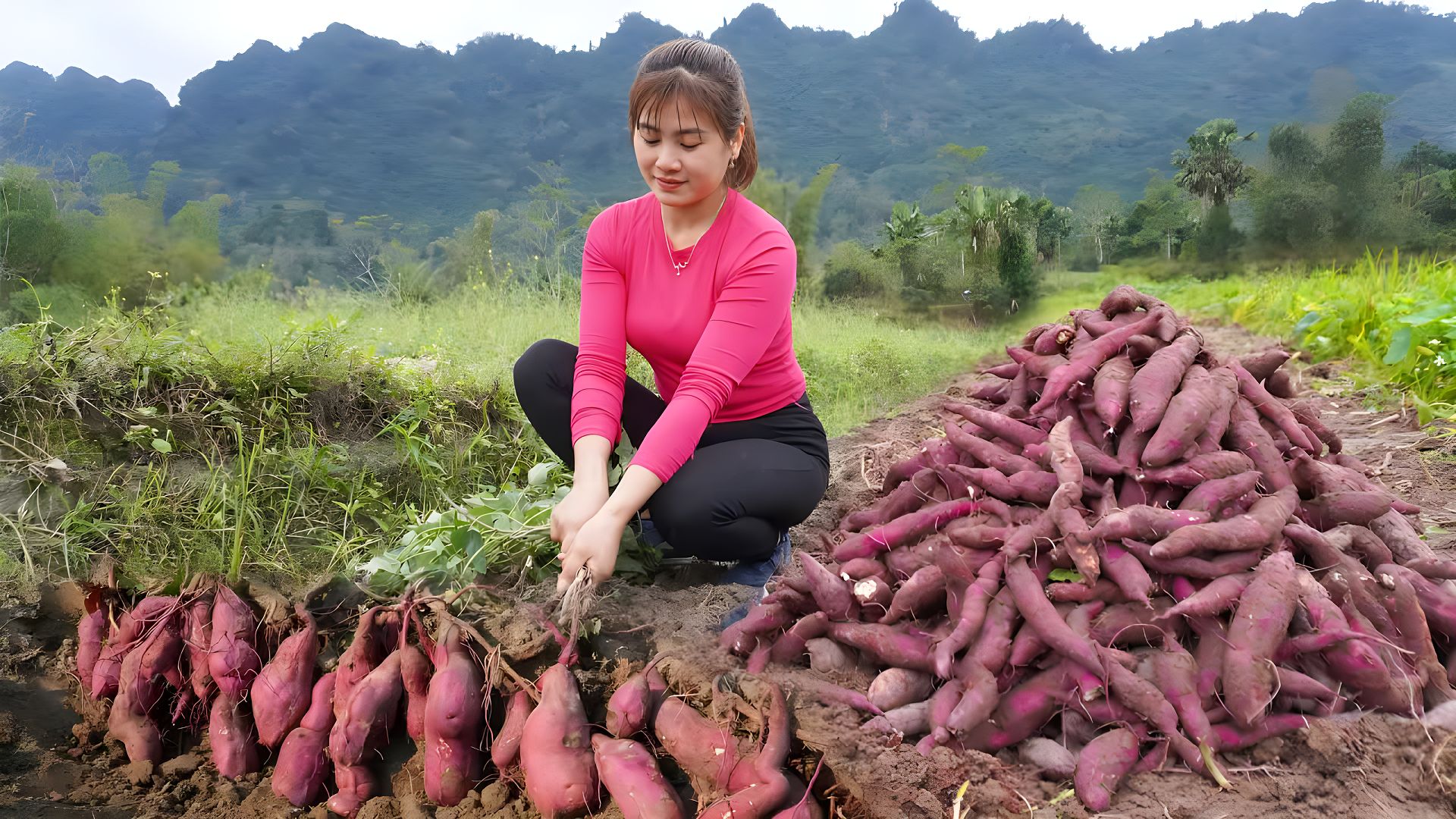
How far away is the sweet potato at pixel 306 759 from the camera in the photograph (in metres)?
1.60

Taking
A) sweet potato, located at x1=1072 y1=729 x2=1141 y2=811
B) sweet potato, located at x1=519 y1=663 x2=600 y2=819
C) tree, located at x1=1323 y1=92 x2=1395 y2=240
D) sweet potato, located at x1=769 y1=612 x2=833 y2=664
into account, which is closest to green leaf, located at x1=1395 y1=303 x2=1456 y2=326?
tree, located at x1=1323 y1=92 x2=1395 y2=240

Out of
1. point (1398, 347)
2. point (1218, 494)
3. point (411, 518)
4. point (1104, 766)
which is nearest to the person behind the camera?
point (1104, 766)

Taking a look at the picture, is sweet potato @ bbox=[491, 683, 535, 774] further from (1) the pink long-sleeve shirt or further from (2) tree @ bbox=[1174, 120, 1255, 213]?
(2) tree @ bbox=[1174, 120, 1255, 213]

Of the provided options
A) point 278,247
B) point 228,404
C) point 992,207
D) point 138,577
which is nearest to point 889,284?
point 992,207

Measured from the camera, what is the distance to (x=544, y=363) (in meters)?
2.14

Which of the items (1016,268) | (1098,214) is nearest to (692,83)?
(1016,268)

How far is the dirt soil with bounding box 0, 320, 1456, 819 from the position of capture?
46.9 inches

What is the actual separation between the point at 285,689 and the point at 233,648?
187 mm

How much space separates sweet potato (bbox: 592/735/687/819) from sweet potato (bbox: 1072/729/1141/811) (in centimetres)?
59

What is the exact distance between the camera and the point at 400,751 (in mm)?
1582

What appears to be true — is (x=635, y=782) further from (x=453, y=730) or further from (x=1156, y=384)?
(x=1156, y=384)

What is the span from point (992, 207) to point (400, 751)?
6.68 metres

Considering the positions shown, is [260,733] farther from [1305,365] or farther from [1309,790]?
[1305,365]

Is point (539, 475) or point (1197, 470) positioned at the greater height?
point (1197, 470)
